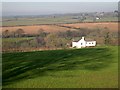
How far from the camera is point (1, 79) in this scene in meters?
8.92

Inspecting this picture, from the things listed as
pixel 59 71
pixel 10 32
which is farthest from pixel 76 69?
pixel 10 32

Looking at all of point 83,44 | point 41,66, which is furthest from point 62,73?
point 83,44

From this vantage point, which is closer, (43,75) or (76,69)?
(43,75)

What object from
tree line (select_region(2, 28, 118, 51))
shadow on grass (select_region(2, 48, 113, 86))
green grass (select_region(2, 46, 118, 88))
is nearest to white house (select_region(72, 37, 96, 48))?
tree line (select_region(2, 28, 118, 51))

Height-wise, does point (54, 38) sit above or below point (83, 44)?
above

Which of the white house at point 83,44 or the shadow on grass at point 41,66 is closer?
the shadow on grass at point 41,66

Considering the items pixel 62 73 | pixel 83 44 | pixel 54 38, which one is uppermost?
pixel 54 38

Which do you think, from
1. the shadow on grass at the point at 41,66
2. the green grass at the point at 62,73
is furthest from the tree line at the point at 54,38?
the green grass at the point at 62,73

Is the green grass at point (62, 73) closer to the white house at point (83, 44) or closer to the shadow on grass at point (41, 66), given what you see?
the shadow on grass at point (41, 66)

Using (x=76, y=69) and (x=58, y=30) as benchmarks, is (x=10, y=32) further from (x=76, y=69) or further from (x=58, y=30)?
(x=76, y=69)

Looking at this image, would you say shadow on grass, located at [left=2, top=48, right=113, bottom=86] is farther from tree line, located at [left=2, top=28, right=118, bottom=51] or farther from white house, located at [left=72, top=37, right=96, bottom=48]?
white house, located at [left=72, top=37, right=96, bottom=48]

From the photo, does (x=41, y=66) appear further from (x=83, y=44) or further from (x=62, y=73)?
(x=83, y=44)

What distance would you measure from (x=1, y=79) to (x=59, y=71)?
2794 mm

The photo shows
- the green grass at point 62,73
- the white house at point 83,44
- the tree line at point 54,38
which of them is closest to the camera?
the green grass at point 62,73
